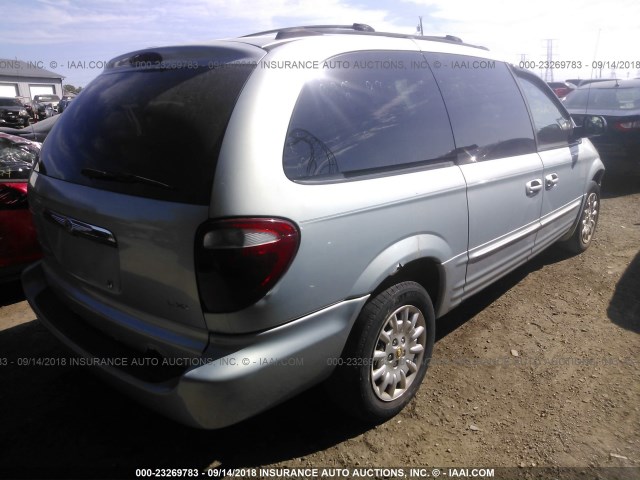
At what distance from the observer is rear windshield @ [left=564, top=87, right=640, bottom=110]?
25.9 feet

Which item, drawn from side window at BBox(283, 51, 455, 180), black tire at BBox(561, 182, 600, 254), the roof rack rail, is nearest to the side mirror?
black tire at BBox(561, 182, 600, 254)

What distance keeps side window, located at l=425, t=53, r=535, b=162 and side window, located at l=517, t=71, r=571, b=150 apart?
0.19 m

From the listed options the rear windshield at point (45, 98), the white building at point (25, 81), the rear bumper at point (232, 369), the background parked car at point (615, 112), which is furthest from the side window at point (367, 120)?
the white building at point (25, 81)

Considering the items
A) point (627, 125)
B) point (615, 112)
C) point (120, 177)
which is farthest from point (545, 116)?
point (615, 112)

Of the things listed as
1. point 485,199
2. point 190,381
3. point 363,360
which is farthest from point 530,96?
point 190,381

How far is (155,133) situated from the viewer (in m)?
1.94

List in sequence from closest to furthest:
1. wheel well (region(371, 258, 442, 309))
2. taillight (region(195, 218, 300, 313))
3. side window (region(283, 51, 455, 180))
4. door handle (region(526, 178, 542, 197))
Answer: taillight (region(195, 218, 300, 313)), side window (region(283, 51, 455, 180)), wheel well (region(371, 258, 442, 309)), door handle (region(526, 178, 542, 197))

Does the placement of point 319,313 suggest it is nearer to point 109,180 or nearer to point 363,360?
point 363,360

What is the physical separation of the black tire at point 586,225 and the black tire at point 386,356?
282 centimetres

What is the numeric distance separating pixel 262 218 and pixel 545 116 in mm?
2988

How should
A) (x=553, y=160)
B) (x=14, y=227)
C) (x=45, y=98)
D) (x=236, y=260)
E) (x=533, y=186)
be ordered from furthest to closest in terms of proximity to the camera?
1. (x=45, y=98)
2. (x=553, y=160)
3. (x=14, y=227)
4. (x=533, y=186)
5. (x=236, y=260)

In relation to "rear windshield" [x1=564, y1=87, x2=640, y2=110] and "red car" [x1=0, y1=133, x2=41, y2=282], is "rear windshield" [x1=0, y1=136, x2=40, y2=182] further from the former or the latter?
"rear windshield" [x1=564, y1=87, x2=640, y2=110]

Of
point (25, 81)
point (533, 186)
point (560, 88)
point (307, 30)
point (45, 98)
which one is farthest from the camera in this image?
point (25, 81)

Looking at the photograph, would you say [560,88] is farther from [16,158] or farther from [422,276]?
[16,158]
